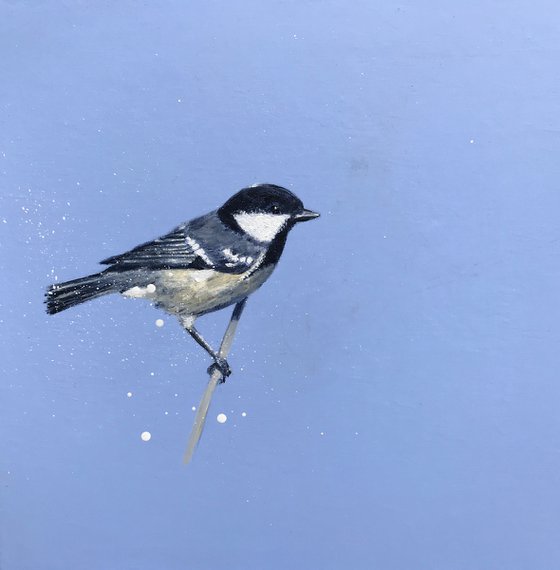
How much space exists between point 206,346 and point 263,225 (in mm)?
263

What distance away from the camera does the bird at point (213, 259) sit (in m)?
1.06

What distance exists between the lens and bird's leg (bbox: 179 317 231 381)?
3.60ft

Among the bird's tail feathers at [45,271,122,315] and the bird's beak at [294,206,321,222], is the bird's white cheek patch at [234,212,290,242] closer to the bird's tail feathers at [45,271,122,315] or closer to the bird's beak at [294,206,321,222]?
the bird's beak at [294,206,321,222]

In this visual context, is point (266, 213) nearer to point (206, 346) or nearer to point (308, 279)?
point (308, 279)

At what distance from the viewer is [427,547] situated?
1.12 meters

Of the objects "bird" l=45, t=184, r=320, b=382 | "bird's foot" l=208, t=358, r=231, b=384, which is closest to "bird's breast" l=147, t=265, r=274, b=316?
"bird" l=45, t=184, r=320, b=382

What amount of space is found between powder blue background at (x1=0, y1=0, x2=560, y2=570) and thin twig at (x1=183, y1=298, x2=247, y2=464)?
0.02m

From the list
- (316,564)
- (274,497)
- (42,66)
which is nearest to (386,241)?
(274,497)

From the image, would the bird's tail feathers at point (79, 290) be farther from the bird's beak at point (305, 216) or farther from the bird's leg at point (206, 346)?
the bird's beak at point (305, 216)

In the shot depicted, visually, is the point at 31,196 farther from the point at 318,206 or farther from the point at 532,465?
the point at 532,465

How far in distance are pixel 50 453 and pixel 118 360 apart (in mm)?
250

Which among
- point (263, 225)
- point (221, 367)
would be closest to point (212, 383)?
point (221, 367)

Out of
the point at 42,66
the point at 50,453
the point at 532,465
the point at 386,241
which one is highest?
the point at 42,66

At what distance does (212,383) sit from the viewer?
1085mm
